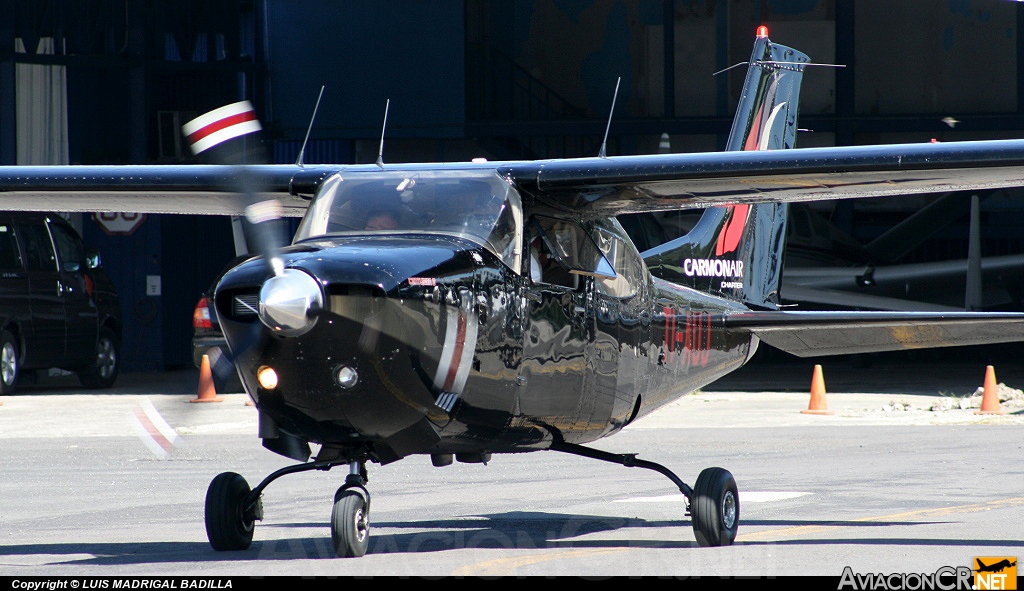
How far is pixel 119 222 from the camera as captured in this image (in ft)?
85.1

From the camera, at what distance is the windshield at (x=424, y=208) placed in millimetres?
7523

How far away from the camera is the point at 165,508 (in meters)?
10.1

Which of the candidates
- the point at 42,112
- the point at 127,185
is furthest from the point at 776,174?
the point at 42,112

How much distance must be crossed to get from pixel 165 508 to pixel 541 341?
12.7 feet

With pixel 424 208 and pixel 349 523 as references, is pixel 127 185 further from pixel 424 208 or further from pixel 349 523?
pixel 349 523

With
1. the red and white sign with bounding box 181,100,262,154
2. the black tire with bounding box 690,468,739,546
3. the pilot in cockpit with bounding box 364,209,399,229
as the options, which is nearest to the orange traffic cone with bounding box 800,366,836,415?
the black tire with bounding box 690,468,739,546

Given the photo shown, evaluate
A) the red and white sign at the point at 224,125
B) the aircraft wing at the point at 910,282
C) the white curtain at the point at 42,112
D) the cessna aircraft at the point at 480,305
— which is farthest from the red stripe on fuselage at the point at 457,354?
the aircraft wing at the point at 910,282

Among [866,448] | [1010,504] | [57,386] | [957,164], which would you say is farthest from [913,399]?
[57,386]

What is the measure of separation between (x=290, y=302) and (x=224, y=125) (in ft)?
5.08

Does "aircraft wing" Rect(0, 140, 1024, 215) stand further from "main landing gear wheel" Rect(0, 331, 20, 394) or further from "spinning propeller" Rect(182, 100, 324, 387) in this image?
"main landing gear wheel" Rect(0, 331, 20, 394)

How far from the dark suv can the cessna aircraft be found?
429 inches

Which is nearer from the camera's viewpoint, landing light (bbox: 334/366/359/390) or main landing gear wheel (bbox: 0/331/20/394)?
landing light (bbox: 334/366/359/390)

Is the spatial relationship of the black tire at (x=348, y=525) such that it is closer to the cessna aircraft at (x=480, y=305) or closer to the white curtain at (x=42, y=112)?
the cessna aircraft at (x=480, y=305)

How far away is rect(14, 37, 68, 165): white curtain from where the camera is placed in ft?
80.8
